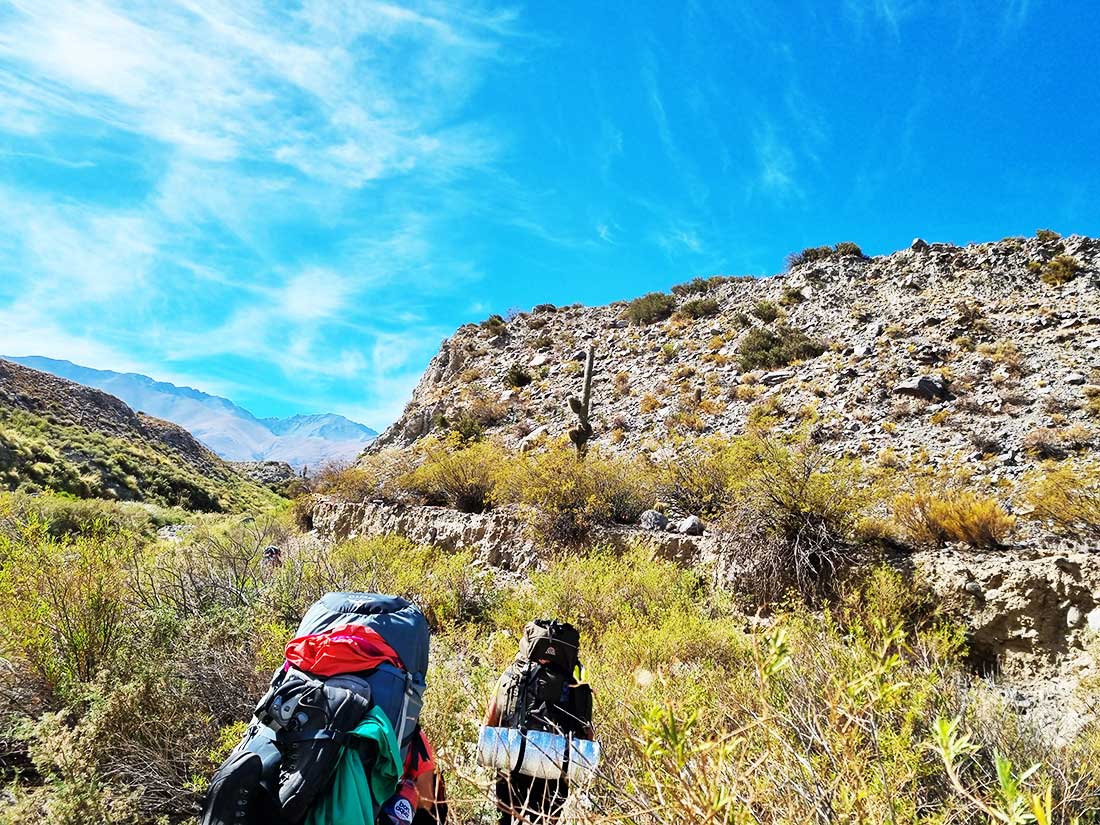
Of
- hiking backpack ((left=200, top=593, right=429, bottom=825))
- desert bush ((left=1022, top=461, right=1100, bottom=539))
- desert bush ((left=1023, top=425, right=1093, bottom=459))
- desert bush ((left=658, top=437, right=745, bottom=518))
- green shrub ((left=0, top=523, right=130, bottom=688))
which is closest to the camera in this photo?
hiking backpack ((left=200, top=593, right=429, bottom=825))

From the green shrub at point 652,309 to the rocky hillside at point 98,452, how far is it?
74.9 ft

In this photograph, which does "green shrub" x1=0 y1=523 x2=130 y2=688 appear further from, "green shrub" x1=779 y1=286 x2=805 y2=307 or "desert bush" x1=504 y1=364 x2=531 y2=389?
"green shrub" x1=779 y1=286 x2=805 y2=307

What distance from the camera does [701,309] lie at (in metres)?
21.1

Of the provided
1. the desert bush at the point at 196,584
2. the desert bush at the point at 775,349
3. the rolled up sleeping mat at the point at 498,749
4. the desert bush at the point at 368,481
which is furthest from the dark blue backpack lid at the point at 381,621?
the desert bush at the point at 775,349

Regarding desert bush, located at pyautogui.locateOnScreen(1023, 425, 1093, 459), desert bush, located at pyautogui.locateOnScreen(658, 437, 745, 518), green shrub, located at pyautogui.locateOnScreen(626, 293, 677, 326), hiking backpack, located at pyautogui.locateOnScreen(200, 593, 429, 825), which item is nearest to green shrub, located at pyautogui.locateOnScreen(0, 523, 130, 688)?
hiking backpack, located at pyautogui.locateOnScreen(200, 593, 429, 825)

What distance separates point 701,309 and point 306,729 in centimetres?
2070

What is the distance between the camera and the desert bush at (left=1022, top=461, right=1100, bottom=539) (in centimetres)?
577

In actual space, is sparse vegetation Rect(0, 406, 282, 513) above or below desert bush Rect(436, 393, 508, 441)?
below

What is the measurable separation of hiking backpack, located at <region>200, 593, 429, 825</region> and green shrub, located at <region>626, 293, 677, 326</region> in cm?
2033

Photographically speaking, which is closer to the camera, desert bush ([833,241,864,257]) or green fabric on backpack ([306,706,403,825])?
green fabric on backpack ([306,706,403,825])

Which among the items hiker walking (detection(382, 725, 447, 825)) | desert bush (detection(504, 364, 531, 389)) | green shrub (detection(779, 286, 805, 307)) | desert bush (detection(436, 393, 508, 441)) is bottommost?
hiker walking (detection(382, 725, 447, 825))

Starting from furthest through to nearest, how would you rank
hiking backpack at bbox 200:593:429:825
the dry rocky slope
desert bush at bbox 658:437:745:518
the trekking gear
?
desert bush at bbox 658:437:745:518, the dry rocky slope, the trekking gear, hiking backpack at bbox 200:593:429:825

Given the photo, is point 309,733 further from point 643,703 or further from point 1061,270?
point 1061,270

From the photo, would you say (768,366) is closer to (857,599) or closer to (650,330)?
(650,330)
